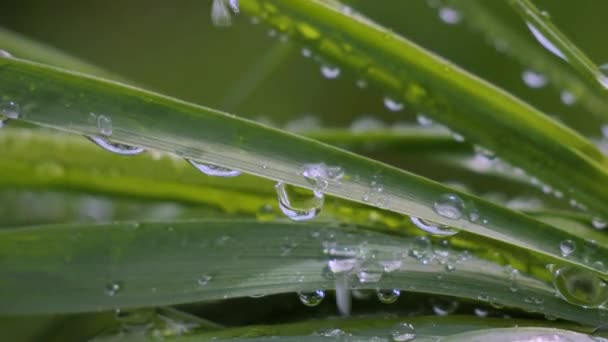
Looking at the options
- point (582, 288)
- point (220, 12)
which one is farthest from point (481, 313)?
point (220, 12)

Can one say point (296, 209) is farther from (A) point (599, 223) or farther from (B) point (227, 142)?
(A) point (599, 223)

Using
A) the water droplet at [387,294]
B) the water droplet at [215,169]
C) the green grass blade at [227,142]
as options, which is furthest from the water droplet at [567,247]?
the water droplet at [215,169]

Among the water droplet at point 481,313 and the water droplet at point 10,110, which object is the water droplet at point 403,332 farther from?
the water droplet at point 10,110

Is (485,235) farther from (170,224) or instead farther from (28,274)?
(28,274)

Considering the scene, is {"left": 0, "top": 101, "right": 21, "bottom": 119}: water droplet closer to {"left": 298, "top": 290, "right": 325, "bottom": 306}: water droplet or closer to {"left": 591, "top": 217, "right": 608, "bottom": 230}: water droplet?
{"left": 298, "top": 290, "right": 325, "bottom": 306}: water droplet

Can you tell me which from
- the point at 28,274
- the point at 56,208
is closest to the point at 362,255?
the point at 28,274

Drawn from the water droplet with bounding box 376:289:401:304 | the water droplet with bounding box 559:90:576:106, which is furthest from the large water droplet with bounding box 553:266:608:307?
the water droplet with bounding box 559:90:576:106
